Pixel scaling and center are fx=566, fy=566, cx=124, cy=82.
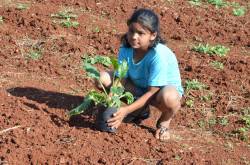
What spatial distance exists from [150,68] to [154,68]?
0.23 feet

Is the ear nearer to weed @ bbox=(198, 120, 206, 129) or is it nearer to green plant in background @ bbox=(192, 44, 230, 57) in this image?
weed @ bbox=(198, 120, 206, 129)

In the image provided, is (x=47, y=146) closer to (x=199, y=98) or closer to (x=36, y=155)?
(x=36, y=155)

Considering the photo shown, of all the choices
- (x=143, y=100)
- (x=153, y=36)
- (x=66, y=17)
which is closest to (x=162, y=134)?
(x=143, y=100)

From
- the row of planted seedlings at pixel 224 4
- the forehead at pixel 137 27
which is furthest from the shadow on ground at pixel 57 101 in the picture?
the row of planted seedlings at pixel 224 4

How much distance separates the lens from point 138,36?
457cm

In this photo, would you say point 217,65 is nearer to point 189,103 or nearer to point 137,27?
point 189,103

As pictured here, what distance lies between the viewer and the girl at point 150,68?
14.9ft

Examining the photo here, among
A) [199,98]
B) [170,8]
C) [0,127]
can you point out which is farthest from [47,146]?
[170,8]

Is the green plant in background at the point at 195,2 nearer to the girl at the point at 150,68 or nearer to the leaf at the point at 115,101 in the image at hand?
the girl at the point at 150,68

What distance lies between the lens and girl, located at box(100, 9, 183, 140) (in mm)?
4555

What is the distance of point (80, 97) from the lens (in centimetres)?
545

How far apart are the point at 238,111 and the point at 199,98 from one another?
1.40ft

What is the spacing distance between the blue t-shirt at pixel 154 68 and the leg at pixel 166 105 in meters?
0.07

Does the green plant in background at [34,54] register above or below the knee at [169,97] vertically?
below
